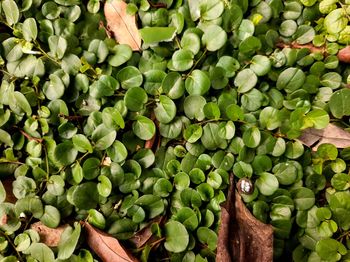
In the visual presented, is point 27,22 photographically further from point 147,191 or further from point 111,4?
point 147,191

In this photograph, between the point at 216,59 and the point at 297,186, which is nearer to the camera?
the point at 297,186

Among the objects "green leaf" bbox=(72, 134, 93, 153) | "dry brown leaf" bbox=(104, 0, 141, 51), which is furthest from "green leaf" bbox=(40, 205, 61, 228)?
"dry brown leaf" bbox=(104, 0, 141, 51)

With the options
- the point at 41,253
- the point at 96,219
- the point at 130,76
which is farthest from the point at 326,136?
the point at 41,253

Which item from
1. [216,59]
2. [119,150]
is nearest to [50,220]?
[119,150]

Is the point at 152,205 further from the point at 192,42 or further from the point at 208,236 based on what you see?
the point at 192,42

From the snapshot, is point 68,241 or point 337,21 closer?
point 68,241

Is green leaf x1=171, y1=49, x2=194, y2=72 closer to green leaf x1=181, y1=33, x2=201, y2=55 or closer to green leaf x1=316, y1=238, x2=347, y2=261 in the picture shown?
green leaf x1=181, y1=33, x2=201, y2=55
